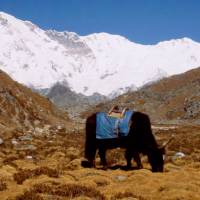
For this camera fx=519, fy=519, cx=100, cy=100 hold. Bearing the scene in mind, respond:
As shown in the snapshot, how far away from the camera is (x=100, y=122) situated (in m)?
22.8

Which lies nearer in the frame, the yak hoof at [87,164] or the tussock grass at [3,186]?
the tussock grass at [3,186]

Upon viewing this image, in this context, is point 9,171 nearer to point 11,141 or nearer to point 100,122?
point 100,122

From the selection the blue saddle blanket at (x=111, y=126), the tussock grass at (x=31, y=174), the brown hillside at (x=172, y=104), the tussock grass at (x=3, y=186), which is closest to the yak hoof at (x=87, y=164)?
the blue saddle blanket at (x=111, y=126)

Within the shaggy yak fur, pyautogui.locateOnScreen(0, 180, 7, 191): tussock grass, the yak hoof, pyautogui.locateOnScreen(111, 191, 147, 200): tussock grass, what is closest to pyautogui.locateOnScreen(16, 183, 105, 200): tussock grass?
pyautogui.locateOnScreen(111, 191, 147, 200): tussock grass

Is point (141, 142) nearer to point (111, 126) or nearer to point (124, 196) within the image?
point (111, 126)

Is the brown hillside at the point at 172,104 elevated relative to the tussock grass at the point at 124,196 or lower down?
elevated

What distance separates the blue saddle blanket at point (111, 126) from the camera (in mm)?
21984

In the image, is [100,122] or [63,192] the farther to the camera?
[100,122]

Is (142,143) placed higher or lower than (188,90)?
lower

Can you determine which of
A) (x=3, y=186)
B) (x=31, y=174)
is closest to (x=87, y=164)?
(x=31, y=174)

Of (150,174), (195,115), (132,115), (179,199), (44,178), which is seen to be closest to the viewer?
→ (179,199)

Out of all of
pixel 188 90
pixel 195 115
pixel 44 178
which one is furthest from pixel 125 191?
pixel 188 90

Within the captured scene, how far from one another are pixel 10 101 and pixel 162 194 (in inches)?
2020

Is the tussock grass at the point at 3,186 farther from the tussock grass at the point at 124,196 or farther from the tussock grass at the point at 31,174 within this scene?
the tussock grass at the point at 124,196
